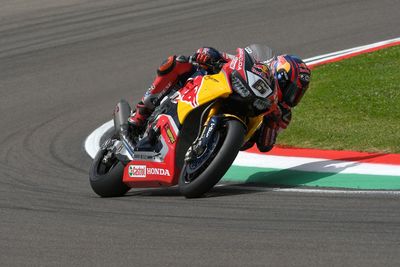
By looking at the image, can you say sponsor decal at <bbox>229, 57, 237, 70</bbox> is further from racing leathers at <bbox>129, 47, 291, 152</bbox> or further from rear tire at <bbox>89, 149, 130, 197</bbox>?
rear tire at <bbox>89, 149, 130, 197</bbox>

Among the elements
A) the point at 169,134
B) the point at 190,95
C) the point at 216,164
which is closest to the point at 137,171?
the point at 169,134

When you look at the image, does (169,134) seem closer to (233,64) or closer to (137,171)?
(137,171)

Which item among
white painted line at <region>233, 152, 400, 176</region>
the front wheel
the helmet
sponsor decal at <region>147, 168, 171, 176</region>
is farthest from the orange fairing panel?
white painted line at <region>233, 152, 400, 176</region>

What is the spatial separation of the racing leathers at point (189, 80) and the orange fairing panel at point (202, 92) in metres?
0.20

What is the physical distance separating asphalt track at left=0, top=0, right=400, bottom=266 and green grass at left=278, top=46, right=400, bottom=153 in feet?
5.28

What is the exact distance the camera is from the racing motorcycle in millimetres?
8797

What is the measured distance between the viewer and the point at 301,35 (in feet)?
56.7

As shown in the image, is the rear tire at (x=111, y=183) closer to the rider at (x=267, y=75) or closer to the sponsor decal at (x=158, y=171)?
the sponsor decal at (x=158, y=171)

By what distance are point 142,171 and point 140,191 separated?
63cm

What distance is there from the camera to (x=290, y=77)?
9.31 m

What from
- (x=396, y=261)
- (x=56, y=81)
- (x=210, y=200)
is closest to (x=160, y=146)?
(x=210, y=200)

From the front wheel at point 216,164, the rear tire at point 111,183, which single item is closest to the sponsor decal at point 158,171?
the front wheel at point 216,164

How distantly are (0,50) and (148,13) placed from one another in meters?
2.95

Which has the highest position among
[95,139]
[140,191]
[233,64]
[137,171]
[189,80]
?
[233,64]
